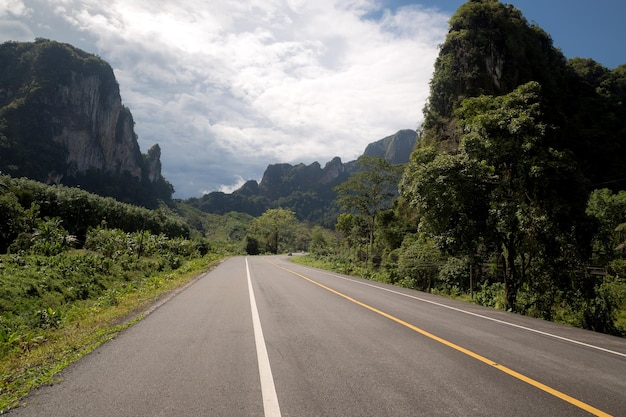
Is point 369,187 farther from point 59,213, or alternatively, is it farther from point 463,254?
point 59,213

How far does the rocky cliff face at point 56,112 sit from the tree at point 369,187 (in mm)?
119020

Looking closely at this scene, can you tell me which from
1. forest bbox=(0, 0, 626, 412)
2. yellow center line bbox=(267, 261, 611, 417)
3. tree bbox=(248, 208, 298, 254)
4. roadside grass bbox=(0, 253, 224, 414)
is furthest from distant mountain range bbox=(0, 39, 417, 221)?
yellow center line bbox=(267, 261, 611, 417)

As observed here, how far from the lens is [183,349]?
526 cm

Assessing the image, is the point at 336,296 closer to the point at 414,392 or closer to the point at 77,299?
the point at 414,392

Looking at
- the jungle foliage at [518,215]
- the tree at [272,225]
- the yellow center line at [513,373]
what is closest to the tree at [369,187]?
the jungle foliage at [518,215]

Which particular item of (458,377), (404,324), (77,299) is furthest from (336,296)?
(77,299)

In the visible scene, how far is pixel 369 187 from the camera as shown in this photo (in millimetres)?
36031

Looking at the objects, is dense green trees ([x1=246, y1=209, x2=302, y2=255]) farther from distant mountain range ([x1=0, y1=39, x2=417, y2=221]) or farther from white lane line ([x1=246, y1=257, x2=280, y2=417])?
white lane line ([x1=246, y1=257, x2=280, y2=417])

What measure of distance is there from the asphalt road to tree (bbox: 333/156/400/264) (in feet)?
92.6

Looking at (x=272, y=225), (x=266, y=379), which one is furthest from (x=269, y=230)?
(x=266, y=379)

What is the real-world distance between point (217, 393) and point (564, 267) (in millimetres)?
12685

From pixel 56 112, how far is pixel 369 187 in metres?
143

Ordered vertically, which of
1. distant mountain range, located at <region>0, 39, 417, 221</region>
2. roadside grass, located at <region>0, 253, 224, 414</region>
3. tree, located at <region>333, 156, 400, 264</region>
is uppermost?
distant mountain range, located at <region>0, 39, 417, 221</region>

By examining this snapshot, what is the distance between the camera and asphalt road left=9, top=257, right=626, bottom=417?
335cm
